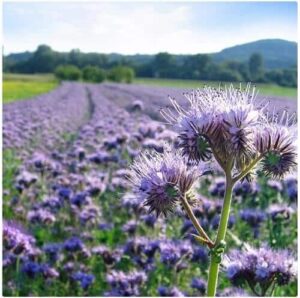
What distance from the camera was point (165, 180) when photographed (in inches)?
62.1

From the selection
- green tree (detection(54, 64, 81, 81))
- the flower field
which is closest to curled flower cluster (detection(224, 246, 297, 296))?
the flower field

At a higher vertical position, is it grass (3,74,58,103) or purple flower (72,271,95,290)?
grass (3,74,58,103)

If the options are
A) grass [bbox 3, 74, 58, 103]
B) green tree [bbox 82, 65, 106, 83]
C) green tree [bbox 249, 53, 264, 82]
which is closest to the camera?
green tree [bbox 249, 53, 264, 82]

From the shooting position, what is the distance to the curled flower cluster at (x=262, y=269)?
2311 mm

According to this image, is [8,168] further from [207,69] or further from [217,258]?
[217,258]

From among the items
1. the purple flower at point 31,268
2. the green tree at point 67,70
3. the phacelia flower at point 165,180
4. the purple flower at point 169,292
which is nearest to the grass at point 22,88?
the green tree at point 67,70

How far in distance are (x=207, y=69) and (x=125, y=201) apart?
→ 3.55 ft

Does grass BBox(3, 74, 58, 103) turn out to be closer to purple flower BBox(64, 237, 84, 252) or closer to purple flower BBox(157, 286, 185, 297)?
purple flower BBox(64, 237, 84, 252)

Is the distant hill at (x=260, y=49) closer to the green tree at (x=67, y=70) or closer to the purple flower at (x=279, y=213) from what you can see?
the purple flower at (x=279, y=213)

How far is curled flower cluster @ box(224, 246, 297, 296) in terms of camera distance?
2.31 meters

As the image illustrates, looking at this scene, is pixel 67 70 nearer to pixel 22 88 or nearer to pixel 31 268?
pixel 31 268

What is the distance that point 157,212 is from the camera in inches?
62.7

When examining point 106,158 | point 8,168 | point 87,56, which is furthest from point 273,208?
point 8,168

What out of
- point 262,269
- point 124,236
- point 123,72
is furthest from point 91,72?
point 262,269
